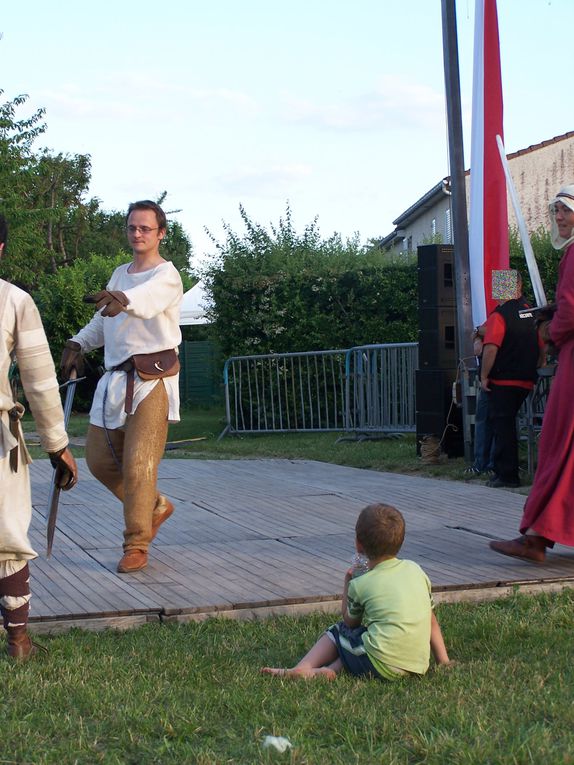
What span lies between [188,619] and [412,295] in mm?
13268

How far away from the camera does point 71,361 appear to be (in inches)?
255

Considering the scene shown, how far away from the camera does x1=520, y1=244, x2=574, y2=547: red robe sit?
625 cm

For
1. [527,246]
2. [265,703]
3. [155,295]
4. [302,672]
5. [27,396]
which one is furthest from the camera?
[527,246]

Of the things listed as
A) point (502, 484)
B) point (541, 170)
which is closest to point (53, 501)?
point (502, 484)

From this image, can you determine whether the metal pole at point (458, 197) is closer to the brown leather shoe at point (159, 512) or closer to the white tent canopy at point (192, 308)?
the brown leather shoe at point (159, 512)

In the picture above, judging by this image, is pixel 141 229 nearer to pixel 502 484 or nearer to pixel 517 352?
pixel 517 352

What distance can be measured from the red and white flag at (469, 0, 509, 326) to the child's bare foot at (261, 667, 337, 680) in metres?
7.39

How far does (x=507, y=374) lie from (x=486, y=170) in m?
2.13

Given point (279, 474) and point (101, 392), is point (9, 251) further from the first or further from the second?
point (101, 392)

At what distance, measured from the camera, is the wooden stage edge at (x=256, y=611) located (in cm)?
526

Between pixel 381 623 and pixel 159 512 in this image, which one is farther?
pixel 159 512

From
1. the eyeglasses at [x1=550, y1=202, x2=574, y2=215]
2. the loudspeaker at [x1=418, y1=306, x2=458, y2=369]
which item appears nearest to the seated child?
the eyeglasses at [x1=550, y1=202, x2=574, y2=215]

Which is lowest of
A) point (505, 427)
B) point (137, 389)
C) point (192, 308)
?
point (505, 427)

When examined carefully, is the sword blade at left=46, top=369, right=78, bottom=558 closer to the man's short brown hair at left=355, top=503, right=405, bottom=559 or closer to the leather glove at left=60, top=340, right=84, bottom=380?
the leather glove at left=60, top=340, right=84, bottom=380
